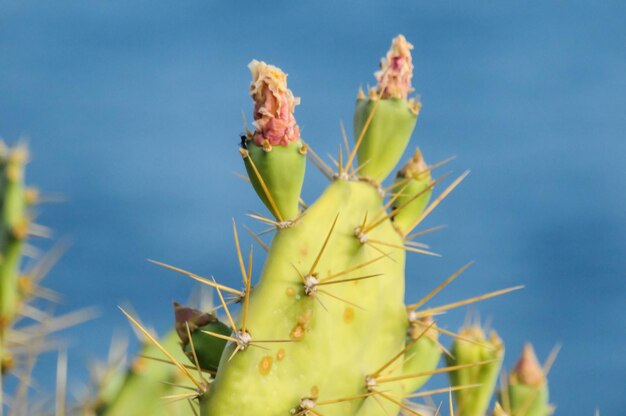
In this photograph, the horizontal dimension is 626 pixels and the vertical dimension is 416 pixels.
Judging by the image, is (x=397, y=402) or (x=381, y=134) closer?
(x=397, y=402)

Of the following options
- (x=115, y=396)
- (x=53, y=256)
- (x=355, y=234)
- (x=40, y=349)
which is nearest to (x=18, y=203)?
(x=53, y=256)

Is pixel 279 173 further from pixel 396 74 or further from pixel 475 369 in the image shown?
pixel 475 369

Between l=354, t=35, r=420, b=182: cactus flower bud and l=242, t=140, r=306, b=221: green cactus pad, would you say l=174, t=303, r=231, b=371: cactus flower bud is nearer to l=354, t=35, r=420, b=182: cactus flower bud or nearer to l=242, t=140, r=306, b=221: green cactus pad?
l=242, t=140, r=306, b=221: green cactus pad

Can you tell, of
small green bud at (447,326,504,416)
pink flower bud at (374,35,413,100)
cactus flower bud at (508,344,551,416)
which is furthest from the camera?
cactus flower bud at (508,344,551,416)

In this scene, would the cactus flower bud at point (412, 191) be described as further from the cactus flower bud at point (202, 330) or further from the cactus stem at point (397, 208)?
the cactus flower bud at point (202, 330)

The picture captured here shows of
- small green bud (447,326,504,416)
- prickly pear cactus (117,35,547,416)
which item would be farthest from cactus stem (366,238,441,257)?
small green bud (447,326,504,416)

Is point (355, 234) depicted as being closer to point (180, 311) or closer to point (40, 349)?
point (180, 311)

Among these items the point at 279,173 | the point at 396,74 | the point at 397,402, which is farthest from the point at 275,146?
the point at 397,402

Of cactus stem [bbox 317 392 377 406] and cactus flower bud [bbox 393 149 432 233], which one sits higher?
cactus flower bud [bbox 393 149 432 233]
